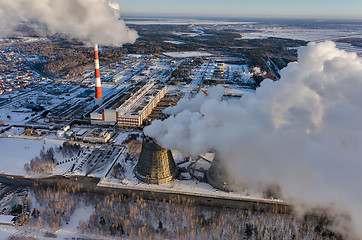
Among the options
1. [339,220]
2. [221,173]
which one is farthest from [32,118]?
[339,220]

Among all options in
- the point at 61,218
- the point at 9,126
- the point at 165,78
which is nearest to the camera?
the point at 61,218

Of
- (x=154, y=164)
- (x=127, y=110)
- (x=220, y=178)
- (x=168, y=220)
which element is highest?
(x=127, y=110)

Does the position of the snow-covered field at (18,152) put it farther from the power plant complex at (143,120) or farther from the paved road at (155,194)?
the power plant complex at (143,120)

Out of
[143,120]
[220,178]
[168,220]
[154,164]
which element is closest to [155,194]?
[154,164]

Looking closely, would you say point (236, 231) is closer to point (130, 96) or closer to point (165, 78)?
point (130, 96)

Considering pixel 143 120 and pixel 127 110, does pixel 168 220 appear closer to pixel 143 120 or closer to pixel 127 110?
pixel 143 120

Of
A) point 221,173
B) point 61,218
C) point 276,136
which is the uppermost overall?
point 276,136

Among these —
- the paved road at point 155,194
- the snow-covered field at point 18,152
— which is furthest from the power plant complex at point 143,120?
the snow-covered field at point 18,152
